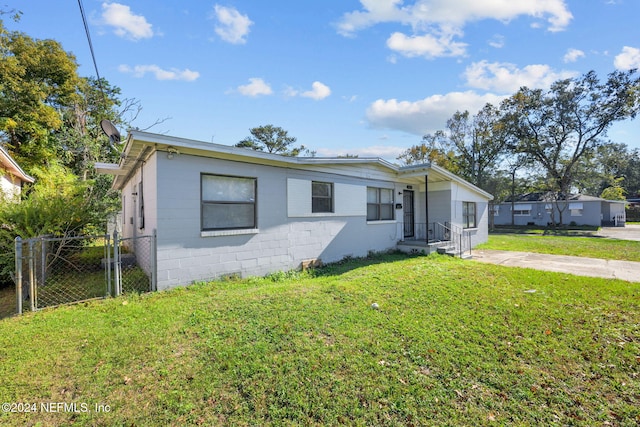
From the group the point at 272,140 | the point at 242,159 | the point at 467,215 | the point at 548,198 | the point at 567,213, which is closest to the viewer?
the point at 242,159

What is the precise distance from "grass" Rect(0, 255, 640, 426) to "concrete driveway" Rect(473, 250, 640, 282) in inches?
89.8

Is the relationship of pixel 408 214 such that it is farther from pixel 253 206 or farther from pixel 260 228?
pixel 253 206

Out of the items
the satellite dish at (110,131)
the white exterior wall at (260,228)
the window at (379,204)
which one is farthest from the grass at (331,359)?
the window at (379,204)

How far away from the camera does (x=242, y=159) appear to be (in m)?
6.55

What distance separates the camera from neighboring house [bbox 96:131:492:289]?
562 cm

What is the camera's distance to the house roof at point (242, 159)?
5.46 metres

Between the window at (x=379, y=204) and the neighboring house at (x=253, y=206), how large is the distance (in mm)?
37

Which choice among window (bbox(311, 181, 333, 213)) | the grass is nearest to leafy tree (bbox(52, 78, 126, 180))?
window (bbox(311, 181, 333, 213))

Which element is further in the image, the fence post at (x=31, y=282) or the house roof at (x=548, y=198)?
the house roof at (x=548, y=198)

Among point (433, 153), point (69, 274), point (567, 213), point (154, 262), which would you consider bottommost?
point (69, 274)

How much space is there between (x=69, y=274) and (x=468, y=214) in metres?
14.5

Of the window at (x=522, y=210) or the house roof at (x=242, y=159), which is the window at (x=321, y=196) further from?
the window at (x=522, y=210)

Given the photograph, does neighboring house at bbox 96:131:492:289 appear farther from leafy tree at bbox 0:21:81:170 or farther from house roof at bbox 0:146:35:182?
leafy tree at bbox 0:21:81:170

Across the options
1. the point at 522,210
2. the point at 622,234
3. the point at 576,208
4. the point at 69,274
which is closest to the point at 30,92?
the point at 69,274
